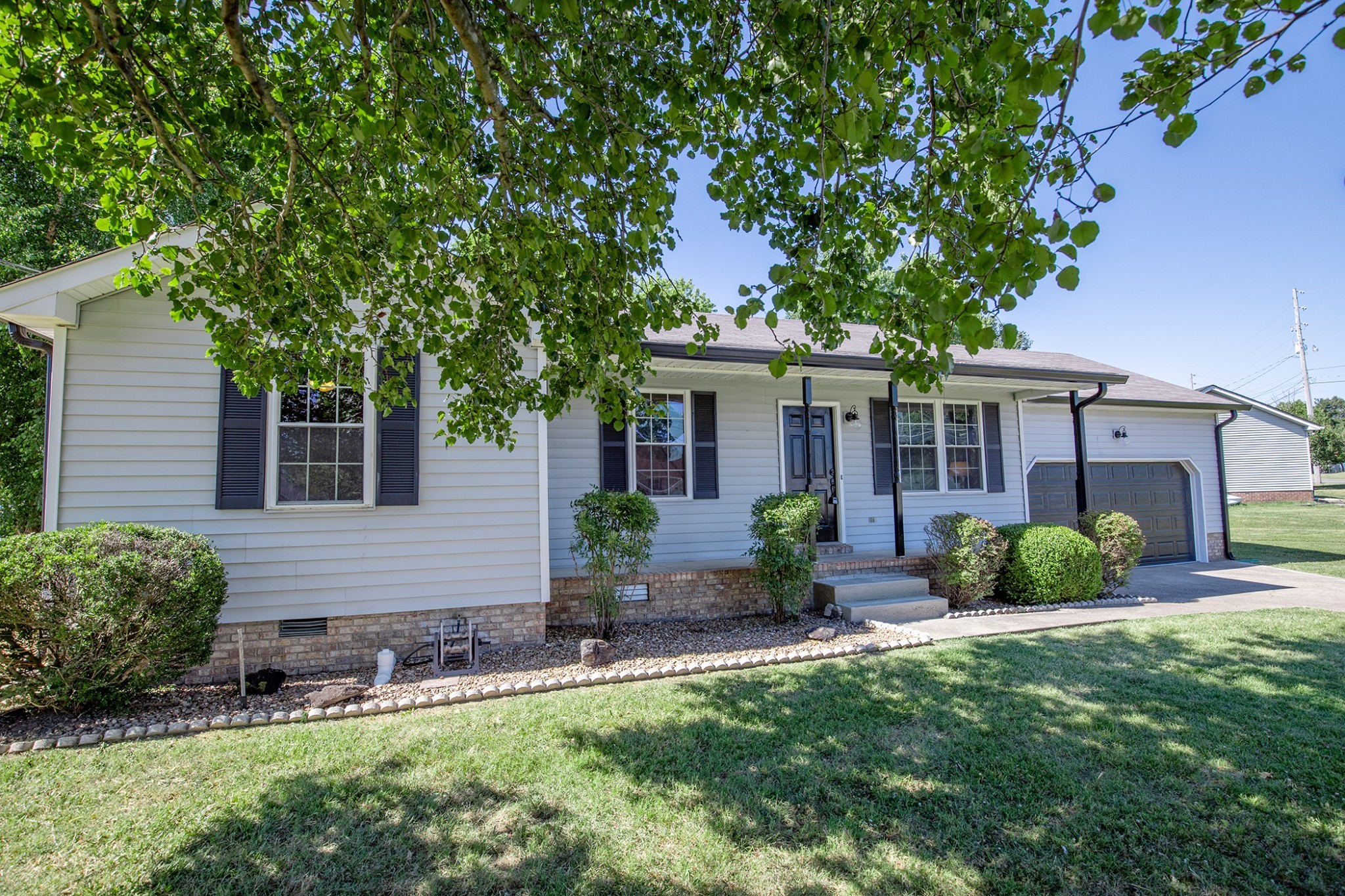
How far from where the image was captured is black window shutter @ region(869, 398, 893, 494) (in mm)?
9688

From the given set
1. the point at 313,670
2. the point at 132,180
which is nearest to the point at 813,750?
the point at 313,670

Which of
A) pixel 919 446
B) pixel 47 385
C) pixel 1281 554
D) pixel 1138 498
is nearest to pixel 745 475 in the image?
pixel 919 446

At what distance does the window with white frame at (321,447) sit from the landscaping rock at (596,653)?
8.49ft

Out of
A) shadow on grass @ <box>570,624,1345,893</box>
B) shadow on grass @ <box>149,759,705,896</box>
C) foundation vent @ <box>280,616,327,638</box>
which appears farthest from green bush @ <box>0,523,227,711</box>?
shadow on grass @ <box>570,624,1345,893</box>

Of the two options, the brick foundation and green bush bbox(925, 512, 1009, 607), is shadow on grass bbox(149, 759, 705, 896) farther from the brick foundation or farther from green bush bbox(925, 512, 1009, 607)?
the brick foundation

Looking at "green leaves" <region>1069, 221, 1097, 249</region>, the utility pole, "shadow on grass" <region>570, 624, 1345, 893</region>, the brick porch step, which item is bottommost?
"shadow on grass" <region>570, 624, 1345, 893</region>

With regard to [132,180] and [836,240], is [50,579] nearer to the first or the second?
[132,180]

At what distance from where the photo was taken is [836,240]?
9.87 ft

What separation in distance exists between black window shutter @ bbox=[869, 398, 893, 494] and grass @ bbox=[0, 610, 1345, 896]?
16.6 ft

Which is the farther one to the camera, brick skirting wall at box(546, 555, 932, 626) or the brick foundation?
the brick foundation

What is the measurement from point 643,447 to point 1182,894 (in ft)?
22.3

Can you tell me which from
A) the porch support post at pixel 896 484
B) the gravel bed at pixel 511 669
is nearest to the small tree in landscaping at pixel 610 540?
the gravel bed at pixel 511 669

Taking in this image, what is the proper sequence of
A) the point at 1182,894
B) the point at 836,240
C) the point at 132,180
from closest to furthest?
the point at 1182,894 → the point at 836,240 → the point at 132,180

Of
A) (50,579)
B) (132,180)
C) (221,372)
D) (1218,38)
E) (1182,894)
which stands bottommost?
(1182,894)
